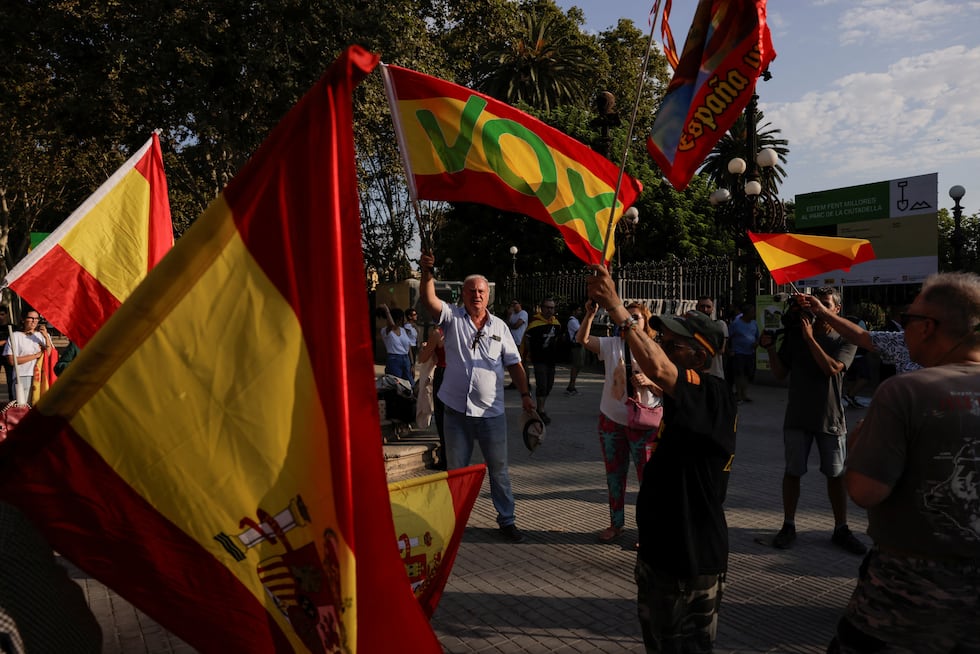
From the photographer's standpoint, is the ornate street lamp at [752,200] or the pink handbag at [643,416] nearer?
the pink handbag at [643,416]

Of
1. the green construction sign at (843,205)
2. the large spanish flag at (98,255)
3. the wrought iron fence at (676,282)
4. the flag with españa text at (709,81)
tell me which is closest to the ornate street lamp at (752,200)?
the wrought iron fence at (676,282)

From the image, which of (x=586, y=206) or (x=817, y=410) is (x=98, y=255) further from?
(x=817, y=410)

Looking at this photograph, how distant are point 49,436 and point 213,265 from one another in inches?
24.3

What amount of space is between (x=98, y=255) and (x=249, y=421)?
3.06 meters

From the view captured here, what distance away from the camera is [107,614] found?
4312 millimetres

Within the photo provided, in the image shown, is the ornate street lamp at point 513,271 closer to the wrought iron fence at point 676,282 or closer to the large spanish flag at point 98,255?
the wrought iron fence at point 676,282

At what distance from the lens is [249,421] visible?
1.99 meters

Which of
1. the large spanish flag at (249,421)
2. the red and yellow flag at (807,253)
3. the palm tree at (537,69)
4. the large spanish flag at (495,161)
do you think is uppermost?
the palm tree at (537,69)

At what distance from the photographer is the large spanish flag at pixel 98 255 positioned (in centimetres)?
429

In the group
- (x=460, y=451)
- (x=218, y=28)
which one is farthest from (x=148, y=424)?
(x=218, y=28)

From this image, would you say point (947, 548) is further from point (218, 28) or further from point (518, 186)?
point (218, 28)

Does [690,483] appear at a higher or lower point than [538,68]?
lower

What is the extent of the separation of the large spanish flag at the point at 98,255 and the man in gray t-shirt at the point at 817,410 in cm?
422

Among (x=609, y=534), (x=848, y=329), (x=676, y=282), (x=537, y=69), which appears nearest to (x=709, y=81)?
(x=848, y=329)
